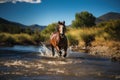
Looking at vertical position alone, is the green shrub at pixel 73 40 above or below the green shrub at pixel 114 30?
below

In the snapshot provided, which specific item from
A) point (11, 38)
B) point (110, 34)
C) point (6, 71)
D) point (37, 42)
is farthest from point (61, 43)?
point (37, 42)

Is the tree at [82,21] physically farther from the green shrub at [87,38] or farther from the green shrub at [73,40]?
the green shrub at [87,38]

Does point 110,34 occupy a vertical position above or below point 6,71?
above

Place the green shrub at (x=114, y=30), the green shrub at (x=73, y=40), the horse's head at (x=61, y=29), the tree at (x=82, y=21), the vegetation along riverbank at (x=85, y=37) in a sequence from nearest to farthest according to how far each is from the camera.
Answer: the horse's head at (x=61, y=29) < the vegetation along riverbank at (x=85, y=37) < the green shrub at (x=114, y=30) < the green shrub at (x=73, y=40) < the tree at (x=82, y=21)

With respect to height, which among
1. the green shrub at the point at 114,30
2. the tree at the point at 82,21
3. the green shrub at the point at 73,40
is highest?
the tree at the point at 82,21

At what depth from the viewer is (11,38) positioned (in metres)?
14.3

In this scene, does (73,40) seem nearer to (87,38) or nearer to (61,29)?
(87,38)

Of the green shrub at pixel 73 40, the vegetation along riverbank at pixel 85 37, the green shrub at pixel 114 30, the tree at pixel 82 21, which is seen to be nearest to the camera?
the vegetation along riverbank at pixel 85 37

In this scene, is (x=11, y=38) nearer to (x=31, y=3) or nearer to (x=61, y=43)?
(x=31, y=3)

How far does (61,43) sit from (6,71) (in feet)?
9.63

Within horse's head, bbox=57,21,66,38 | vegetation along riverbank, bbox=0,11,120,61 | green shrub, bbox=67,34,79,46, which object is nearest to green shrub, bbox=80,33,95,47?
vegetation along riverbank, bbox=0,11,120,61

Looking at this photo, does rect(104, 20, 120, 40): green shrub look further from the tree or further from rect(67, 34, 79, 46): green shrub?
the tree

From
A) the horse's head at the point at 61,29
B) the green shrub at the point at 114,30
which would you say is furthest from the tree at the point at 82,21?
the horse's head at the point at 61,29

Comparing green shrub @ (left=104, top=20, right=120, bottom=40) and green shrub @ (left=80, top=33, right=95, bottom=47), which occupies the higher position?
green shrub @ (left=104, top=20, right=120, bottom=40)
